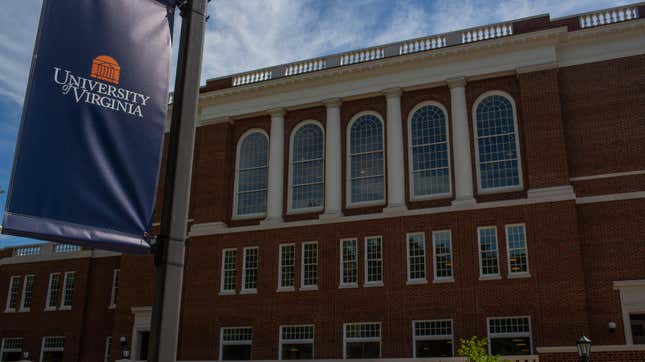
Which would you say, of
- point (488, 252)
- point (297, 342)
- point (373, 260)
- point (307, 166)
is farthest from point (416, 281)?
point (307, 166)

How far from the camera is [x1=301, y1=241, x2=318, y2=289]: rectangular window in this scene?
118 ft

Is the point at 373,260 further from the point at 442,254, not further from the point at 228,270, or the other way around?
the point at 228,270

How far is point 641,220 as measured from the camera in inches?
1196

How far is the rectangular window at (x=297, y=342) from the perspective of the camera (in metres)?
34.7

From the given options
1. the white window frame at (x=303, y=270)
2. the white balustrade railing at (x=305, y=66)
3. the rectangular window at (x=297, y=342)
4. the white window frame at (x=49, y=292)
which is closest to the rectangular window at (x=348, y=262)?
the white window frame at (x=303, y=270)

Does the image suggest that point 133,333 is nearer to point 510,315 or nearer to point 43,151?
point 510,315

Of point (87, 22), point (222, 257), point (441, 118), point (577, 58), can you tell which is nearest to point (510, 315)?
point (441, 118)

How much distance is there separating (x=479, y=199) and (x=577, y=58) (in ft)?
29.1

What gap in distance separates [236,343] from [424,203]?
508 inches

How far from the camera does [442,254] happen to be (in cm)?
3331

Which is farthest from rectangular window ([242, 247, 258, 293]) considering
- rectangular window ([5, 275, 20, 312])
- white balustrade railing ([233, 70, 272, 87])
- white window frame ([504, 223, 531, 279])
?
rectangular window ([5, 275, 20, 312])

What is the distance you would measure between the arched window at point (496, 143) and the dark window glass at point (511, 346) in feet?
24.5

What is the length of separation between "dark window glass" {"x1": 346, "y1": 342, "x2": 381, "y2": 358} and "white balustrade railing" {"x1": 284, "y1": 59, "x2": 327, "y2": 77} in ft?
53.3

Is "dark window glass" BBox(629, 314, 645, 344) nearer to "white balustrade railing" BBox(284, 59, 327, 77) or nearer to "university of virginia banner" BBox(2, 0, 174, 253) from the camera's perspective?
"white balustrade railing" BBox(284, 59, 327, 77)
